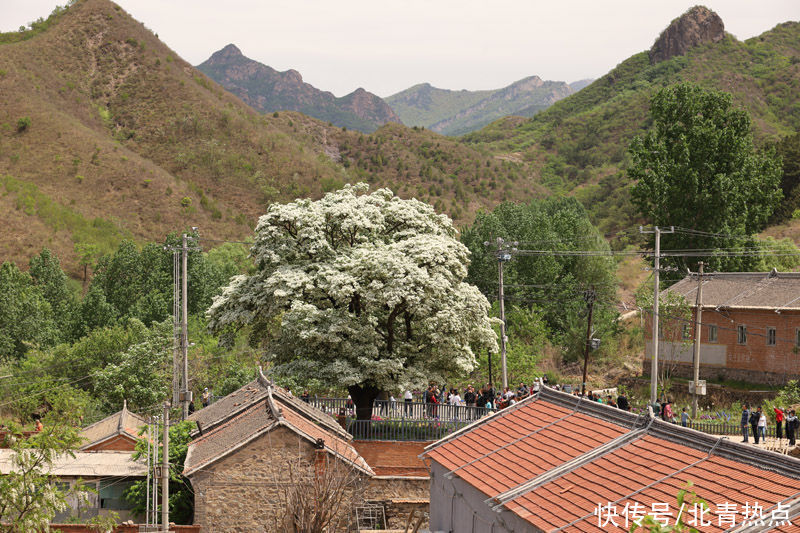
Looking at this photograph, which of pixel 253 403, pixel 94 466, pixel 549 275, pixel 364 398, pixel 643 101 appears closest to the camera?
pixel 94 466

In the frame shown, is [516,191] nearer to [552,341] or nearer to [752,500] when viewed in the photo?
[552,341]

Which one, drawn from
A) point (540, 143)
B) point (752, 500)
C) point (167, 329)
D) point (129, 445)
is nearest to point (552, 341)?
point (167, 329)

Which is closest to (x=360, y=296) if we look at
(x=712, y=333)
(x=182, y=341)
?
(x=182, y=341)

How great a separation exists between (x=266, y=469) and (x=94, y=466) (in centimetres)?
623

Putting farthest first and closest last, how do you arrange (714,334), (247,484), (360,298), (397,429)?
(714,334), (360,298), (397,429), (247,484)

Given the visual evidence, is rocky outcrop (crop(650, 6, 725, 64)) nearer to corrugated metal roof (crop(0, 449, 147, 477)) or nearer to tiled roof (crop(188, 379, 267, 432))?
tiled roof (crop(188, 379, 267, 432))

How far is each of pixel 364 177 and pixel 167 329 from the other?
69.6 m

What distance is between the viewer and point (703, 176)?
5516 centimetres

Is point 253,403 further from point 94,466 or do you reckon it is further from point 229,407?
point 94,466

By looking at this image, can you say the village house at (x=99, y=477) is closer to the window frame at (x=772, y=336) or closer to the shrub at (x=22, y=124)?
the window frame at (x=772, y=336)

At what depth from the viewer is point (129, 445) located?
2897 centimetres

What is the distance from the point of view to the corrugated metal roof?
80.4ft

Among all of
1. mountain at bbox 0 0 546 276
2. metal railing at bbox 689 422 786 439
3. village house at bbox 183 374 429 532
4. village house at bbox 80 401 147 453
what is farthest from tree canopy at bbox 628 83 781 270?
mountain at bbox 0 0 546 276

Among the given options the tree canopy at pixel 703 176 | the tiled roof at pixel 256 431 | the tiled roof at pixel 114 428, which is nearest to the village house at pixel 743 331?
the tree canopy at pixel 703 176
